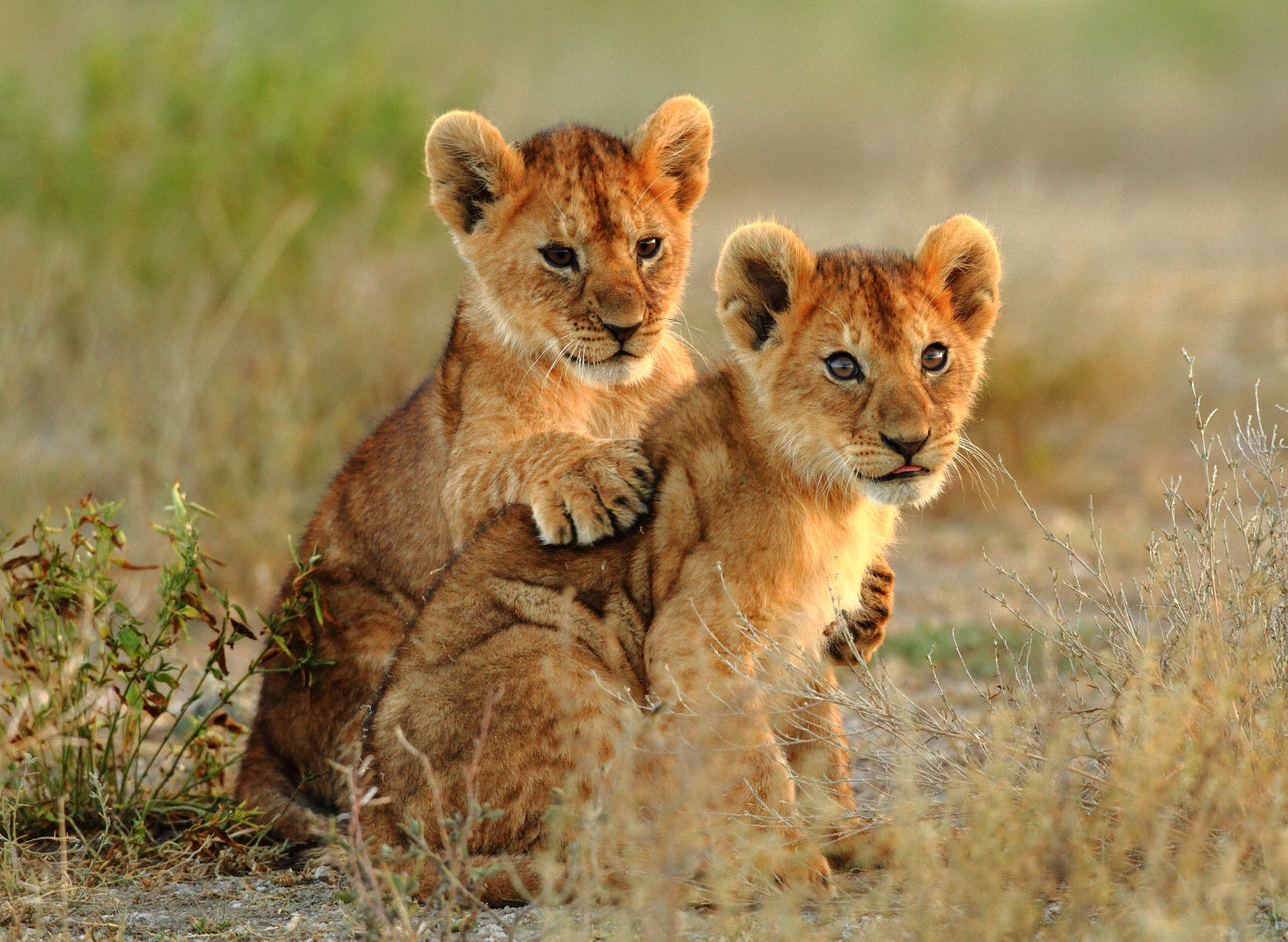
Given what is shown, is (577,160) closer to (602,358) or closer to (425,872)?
(602,358)

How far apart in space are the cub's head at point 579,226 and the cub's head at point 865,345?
0.62 meters

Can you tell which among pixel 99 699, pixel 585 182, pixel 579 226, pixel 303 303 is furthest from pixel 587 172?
pixel 303 303

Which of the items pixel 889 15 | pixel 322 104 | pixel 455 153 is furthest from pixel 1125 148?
pixel 455 153

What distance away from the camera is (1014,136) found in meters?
31.7

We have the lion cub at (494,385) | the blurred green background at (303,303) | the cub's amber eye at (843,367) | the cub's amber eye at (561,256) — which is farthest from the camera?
the blurred green background at (303,303)

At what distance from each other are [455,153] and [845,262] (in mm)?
1722

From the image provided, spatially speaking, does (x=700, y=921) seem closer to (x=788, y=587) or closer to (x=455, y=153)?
(x=788, y=587)

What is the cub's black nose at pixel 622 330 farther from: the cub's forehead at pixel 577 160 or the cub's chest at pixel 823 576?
the cub's chest at pixel 823 576

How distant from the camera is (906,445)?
4289 millimetres

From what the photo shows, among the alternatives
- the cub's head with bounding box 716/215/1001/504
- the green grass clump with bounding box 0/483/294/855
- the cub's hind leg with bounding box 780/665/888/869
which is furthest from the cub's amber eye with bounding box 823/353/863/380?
the green grass clump with bounding box 0/483/294/855

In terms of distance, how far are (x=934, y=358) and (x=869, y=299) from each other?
0.88 feet

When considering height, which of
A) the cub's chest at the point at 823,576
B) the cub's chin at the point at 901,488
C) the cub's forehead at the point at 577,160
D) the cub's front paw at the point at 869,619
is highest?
the cub's forehead at the point at 577,160

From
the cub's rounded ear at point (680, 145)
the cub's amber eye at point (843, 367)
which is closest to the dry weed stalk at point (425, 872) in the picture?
the cub's amber eye at point (843, 367)

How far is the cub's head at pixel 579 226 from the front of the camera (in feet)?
17.2
